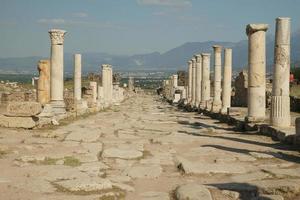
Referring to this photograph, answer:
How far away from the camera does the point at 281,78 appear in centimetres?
1194

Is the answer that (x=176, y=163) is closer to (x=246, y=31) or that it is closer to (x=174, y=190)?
(x=174, y=190)

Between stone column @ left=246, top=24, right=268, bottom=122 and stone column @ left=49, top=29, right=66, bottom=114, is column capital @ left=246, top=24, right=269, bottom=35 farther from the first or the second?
stone column @ left=49, top=29, right=66, bottom=114

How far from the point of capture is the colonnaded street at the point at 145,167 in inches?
231

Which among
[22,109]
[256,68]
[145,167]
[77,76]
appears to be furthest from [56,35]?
[145,167]

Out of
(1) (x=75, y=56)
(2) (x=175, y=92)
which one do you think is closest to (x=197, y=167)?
(1) (x=75, y=56)

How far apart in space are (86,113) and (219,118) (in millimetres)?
6871

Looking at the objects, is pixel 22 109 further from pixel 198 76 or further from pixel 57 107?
pixel 198 76

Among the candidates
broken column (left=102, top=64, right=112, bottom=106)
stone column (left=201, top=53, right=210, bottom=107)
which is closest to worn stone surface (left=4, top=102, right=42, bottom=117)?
stone column (left=201, top=53, right=210, bottom=107)

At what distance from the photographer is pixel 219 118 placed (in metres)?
18.5

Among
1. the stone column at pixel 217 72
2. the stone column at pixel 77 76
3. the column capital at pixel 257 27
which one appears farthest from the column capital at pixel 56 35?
the stone column at pixel 217 72

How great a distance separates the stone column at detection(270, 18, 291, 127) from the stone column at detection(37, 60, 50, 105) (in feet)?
32.9

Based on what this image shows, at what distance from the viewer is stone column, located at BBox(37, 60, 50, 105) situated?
18.7 m

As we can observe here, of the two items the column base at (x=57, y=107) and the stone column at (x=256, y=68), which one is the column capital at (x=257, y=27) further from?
the column base at (x=57, y=107)

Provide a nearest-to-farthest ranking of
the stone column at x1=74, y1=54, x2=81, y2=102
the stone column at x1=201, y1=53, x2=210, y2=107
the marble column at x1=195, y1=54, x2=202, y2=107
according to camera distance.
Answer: the stone column at x1=74, y1=54, x2=81, y2=102, the stone column at x1=201, y1=53, x2=210, y2=107, the marble column at x1=195, y1=54, x2=202, y2=107
